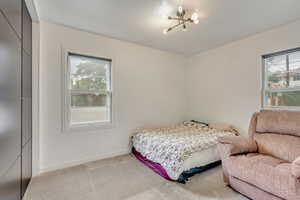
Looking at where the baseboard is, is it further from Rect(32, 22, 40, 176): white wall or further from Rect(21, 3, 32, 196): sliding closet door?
Rect(21, 3, 32, 196): sliding closet door

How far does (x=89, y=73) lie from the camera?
3.02m

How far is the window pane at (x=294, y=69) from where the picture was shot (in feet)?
8.51

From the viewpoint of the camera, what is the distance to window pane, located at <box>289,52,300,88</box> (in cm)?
259

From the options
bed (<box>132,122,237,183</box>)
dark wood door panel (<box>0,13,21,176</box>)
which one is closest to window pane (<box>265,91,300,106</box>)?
bed (<box>132,122,237,183</box>)

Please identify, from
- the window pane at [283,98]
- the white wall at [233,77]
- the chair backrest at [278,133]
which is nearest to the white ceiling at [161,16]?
the white wall at [233,77]

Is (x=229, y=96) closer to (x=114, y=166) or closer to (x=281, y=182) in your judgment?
(x=281, y=182)

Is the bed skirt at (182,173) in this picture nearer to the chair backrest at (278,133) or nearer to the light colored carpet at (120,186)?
the light colored carpet at (120,186)

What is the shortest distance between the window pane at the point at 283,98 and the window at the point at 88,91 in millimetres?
3271

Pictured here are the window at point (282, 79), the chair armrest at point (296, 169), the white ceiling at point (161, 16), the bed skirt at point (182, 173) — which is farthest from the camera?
the window at point (282, 79)

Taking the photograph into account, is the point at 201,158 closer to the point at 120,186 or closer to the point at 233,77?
the point at 120,186

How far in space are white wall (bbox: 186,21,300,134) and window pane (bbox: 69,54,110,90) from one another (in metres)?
2.54

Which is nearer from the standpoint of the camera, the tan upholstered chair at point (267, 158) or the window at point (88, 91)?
the tan upholstered chair at point (267, 158)

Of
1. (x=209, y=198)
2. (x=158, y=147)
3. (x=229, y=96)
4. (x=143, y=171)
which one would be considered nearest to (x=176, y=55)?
(x=229, y=96)

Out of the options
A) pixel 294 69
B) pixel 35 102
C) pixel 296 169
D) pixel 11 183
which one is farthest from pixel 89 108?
pixel 294 69
